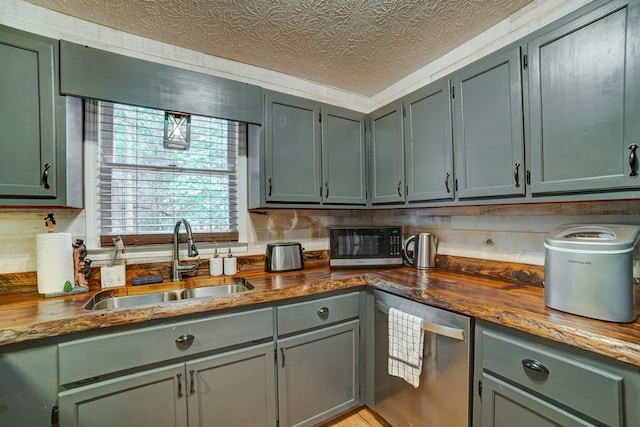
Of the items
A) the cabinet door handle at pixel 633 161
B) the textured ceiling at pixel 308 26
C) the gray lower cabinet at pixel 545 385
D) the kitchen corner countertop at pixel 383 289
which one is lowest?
the gray lower cabinet at pixel 545 385

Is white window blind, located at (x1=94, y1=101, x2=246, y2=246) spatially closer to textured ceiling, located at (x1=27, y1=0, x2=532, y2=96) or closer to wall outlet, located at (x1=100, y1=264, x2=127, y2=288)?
wall outlet, located at (x1=100, y1=264, x2=127, y2=288)

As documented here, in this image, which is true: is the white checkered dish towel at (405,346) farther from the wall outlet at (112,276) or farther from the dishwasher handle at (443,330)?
the wall outlet at (112,276)

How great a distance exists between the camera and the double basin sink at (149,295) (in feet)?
4.71

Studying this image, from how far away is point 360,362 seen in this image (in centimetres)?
182

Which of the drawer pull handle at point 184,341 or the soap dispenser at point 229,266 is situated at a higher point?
the soap dispenser at point 229,266

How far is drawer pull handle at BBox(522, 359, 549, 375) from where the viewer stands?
1.01 meters

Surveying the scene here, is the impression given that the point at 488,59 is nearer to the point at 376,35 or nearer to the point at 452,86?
the point at 452,86

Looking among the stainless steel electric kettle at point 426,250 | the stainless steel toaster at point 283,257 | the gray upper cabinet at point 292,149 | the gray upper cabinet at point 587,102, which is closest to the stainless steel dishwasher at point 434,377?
the stainless steel electric kettle at point 426,250

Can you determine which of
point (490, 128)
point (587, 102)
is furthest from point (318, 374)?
point (587, 102)

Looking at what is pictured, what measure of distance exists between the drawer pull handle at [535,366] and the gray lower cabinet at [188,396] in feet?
3.83

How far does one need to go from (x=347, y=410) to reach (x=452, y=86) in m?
2.15

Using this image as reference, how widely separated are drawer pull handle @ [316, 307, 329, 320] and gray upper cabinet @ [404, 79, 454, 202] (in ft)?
3.17

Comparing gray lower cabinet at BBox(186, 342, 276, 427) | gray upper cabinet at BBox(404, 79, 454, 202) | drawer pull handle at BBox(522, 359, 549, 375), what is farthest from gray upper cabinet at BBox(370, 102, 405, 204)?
gray lower cabinet at BBox(186, 342, 276, 427)

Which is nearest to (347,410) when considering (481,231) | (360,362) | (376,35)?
(360,362)
